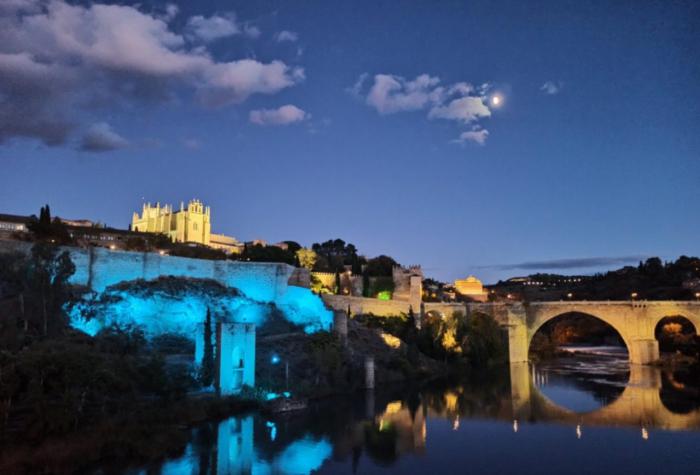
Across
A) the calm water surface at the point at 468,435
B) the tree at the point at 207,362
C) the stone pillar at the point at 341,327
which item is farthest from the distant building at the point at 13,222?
the calm water surface at the point at 468,435

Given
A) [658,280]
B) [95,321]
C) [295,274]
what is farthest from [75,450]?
[658,280]

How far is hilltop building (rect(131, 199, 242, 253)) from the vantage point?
5862cm

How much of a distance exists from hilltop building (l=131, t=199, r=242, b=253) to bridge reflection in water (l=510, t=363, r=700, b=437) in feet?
129

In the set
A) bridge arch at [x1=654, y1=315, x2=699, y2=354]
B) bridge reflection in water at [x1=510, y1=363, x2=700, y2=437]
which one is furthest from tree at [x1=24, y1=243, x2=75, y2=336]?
bridge arch at [x1=654, y1=315, x2=699, y2=354]

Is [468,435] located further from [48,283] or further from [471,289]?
[471,289]

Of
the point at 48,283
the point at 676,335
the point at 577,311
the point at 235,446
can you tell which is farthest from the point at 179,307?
the point at 676,335

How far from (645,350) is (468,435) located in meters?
26.4

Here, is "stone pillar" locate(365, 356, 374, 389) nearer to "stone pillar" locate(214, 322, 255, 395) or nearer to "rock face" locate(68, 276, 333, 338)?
"rock face" locate(68, 276, 333, 338)

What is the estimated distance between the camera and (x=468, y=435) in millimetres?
→ 19500

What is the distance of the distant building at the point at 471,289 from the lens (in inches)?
2842

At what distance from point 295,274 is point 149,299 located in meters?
11.9

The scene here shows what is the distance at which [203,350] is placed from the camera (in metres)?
22.2

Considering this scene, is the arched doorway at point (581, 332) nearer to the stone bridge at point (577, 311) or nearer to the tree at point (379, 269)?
the stone bridge at point (577, 311)

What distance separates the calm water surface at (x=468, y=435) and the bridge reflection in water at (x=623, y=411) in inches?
1.8
